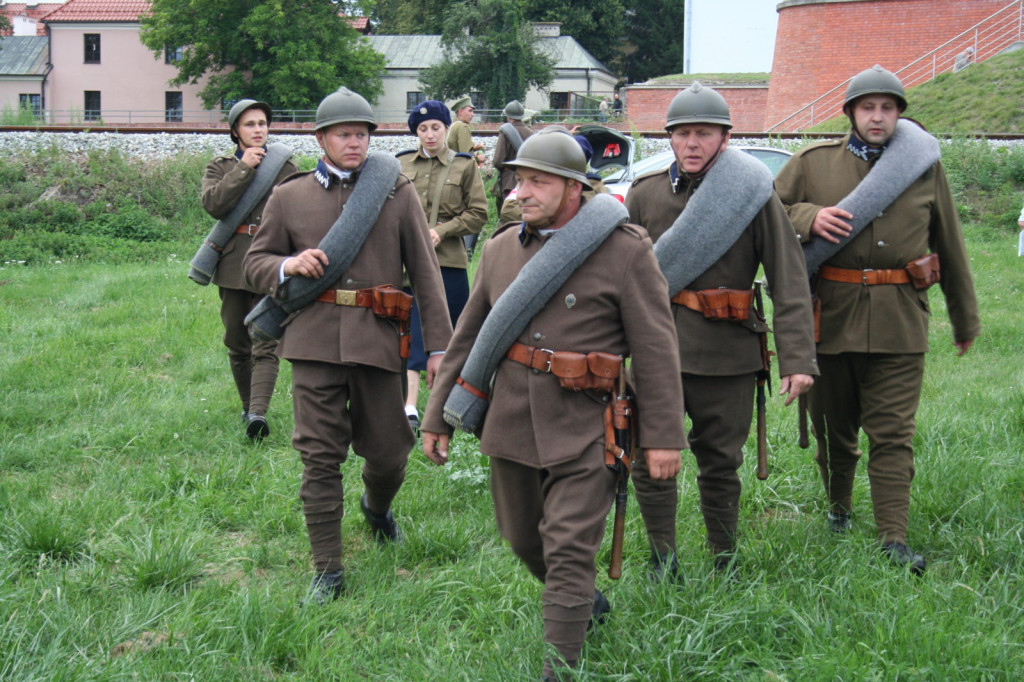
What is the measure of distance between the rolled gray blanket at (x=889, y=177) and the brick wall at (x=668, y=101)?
116 feet

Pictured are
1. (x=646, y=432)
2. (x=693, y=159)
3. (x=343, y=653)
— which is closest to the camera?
(x=646, y=432)

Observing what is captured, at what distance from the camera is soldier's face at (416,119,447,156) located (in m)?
7.50

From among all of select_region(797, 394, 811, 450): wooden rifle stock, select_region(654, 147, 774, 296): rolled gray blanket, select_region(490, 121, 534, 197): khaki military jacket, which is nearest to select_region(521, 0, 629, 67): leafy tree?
select_region(490, 121, 534, 197): khaki military jacket

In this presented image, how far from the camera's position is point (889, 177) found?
16.0 ft

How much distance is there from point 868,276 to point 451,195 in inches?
139

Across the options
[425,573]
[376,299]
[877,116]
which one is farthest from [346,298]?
[877,116]

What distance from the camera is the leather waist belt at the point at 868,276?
4.96m

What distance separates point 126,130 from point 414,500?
1934cm

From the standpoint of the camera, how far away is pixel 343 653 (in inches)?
165

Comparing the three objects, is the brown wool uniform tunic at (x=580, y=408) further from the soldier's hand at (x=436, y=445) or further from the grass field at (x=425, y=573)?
the grass field at (x=425, y=573)

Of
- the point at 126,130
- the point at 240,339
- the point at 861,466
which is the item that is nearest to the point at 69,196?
the point at 126,130

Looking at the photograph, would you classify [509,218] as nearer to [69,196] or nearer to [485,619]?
[485,619]

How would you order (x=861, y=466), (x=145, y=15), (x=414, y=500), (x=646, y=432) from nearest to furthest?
1. (x=646, y=432)
2. (x=414, y=500)
3. (x=861, y=466)
4. (x=145, y=15)

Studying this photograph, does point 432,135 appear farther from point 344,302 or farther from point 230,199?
point 344,302
